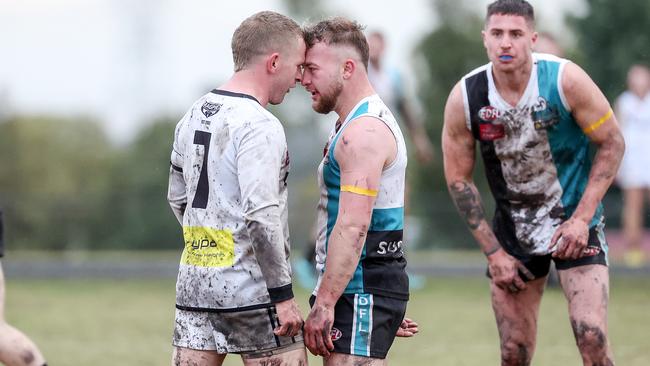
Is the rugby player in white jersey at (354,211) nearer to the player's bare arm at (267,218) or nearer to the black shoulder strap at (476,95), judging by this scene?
the player's bare arm at (267,218)

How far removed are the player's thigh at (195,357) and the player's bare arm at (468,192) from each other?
1953mm

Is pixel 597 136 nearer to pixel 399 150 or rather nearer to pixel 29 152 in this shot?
pixel 399 150

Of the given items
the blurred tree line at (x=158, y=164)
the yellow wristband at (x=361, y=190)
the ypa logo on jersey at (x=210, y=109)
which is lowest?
the blurred tree line at (x=158, y=164)

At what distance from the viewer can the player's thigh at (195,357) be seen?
5.03 meters

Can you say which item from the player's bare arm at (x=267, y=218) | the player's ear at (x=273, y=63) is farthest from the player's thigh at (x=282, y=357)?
the player's ear at (x=273, y=63)

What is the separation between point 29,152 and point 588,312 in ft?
108

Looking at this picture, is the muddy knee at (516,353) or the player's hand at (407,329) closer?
the player's hand at (407,329)

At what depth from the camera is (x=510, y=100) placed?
6230 mm

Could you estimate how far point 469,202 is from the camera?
647 centimetres

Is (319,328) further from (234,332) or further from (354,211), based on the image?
(354,211)

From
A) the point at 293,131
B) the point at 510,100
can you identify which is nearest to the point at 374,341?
the point at 510,100

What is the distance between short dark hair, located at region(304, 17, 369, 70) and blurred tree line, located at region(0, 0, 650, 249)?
1270 centimetres

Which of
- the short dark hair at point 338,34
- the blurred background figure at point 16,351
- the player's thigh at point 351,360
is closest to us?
the player's thigh at point 351,360

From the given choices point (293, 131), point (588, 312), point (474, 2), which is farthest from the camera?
point (474, 2)
